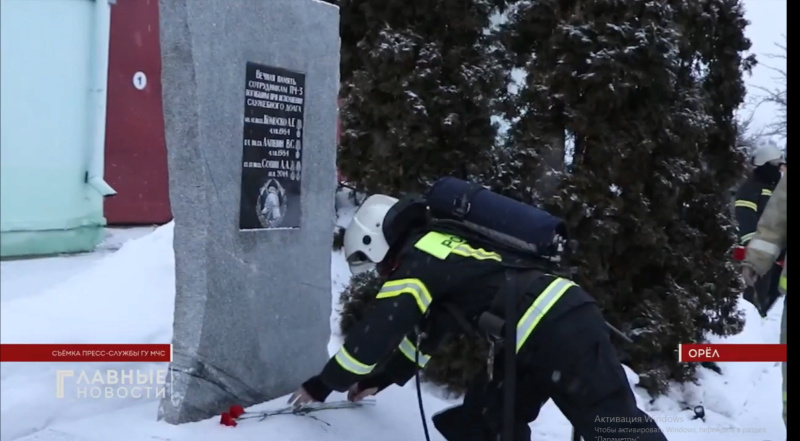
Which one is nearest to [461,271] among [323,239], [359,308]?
[323,239]

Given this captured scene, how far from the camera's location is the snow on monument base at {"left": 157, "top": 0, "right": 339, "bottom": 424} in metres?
3.06

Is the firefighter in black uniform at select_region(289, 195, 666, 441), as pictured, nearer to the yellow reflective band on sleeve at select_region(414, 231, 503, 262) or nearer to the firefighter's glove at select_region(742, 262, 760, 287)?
the yellow reflective band on sleeve at select_region(414, 231, 503, 262)

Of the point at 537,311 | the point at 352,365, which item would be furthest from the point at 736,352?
the point at 352,365

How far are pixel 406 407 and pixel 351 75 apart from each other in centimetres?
172

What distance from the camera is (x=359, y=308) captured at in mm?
4398

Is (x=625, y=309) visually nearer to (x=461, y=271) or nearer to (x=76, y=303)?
(x=461, y=271)

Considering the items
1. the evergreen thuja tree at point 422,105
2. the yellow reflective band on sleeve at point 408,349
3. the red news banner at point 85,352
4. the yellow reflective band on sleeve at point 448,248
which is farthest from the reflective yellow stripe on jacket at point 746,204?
the red news banner at point 85,352

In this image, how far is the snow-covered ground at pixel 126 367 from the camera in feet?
8.35

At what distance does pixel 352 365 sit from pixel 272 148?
92cm

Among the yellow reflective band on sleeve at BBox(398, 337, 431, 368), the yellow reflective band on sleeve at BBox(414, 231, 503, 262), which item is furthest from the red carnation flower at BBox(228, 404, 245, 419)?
the yellow reflective band on sleeve at BBox(414, 231, 503, 262)

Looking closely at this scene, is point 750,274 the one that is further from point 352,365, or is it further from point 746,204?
point 352,365

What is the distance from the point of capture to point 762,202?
152 inches

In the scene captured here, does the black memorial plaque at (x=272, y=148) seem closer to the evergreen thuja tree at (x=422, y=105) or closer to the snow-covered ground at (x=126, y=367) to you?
the snow-covered ground at (x=126, y=367)

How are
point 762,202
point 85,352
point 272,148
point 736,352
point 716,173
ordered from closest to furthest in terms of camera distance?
point 85,352
point 272,148
point 736,352
point 762,202
point 716,173
